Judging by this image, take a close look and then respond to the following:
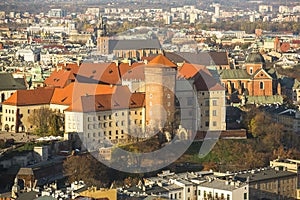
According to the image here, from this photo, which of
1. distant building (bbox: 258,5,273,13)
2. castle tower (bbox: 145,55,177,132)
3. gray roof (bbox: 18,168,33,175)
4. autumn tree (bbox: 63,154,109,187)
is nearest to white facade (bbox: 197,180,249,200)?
autumn tree (bbox: 63,154,109,187)

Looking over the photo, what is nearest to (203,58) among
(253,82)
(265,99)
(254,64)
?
(254,64)

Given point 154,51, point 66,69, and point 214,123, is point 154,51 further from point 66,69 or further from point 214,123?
point 214,123

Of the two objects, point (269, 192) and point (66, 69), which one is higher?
point (66, 69)

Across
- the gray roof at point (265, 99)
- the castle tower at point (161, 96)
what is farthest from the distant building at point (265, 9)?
the castle tower at point (161, 96)

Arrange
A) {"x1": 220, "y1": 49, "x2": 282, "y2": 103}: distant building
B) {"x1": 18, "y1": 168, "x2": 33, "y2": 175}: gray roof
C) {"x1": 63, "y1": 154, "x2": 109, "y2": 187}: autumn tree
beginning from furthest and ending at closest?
{"x1": 220, "y1": 49, "x2": 282, "y2": 103}: distant building, {"x1": 18, "y1": 168, "x2": 33, "y2": 175}: gray roof, {"x1": 63, "y1": 154, "x2": 109, "y2": 187}: autumn tree

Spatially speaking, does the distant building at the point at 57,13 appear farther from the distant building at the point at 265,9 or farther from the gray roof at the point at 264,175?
the gray roof at the point at 264,175

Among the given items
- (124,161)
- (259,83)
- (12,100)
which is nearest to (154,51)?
(259,83)

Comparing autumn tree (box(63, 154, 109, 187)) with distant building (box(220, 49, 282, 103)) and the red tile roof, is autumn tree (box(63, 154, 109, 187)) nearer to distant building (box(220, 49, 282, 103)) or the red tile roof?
the red tile roof

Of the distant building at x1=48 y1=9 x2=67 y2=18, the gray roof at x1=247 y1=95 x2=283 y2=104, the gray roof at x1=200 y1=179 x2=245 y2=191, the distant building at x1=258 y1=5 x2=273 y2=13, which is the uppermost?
the distant building at x1=258 y1=5 x2=273 y2=13
